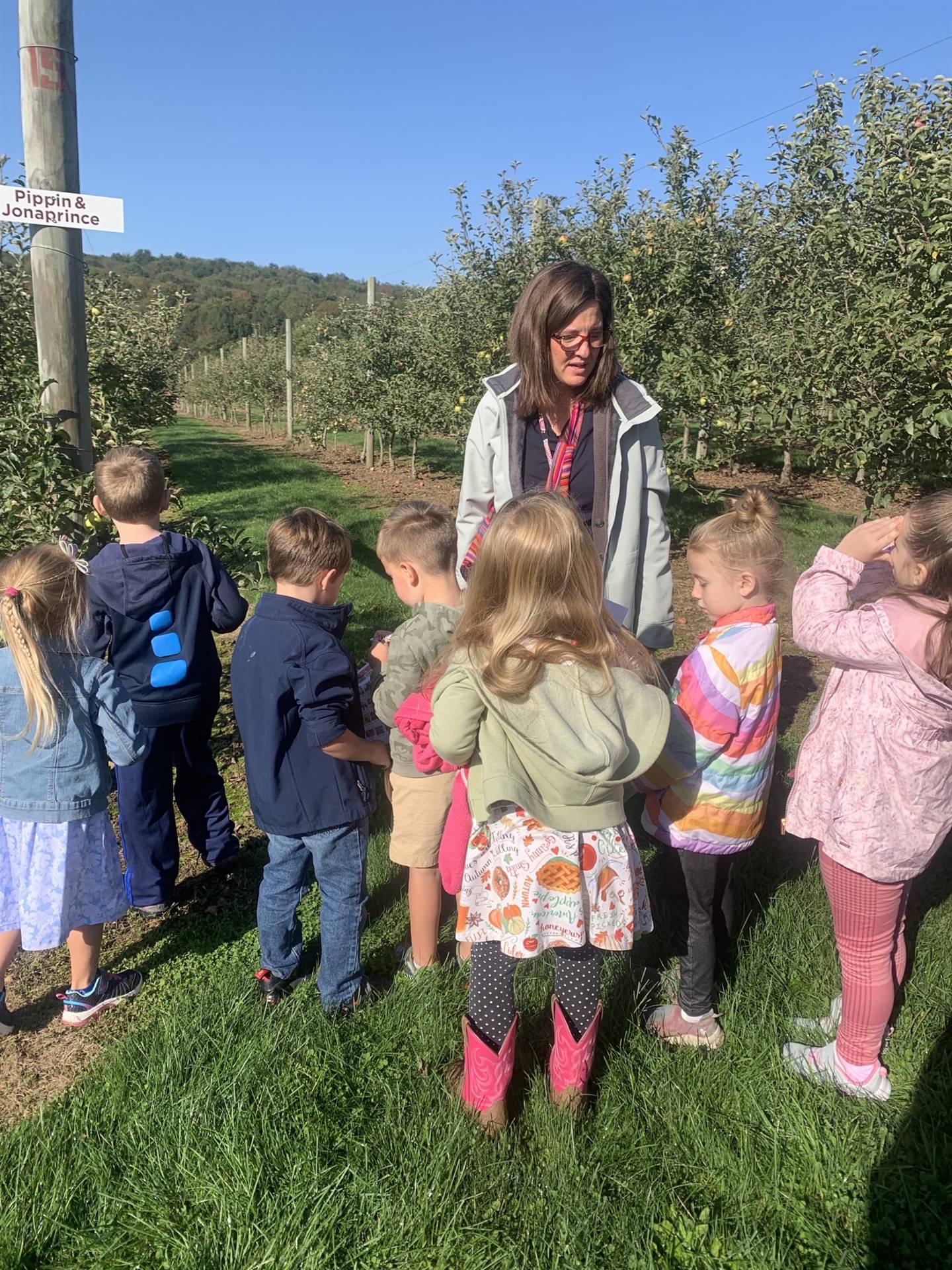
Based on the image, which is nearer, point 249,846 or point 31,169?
point 31,169

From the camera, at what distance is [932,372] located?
384cm

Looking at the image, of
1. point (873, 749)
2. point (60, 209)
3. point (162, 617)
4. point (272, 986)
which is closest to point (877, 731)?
point (873, 749)

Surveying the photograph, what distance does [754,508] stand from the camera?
220 centimetres

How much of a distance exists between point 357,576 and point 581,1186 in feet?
20.0

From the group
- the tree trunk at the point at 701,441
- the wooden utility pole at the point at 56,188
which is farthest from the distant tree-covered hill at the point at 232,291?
the wooden utility pole at the point at 56,188

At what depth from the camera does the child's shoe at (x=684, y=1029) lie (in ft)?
7.55

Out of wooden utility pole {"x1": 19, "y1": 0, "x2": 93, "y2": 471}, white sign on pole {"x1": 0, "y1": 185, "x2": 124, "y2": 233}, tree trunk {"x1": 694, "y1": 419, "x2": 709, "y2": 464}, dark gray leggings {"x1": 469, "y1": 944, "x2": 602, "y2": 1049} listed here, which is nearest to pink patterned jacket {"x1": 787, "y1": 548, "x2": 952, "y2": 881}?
dark gray leggings {"x1": 469, "y1": 944, "x2": 602, "y2": 1049}

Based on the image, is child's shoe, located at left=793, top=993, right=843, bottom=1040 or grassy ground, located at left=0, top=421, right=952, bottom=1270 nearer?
grassy ground, located at left=0, top=421, right=952, bottom=1270

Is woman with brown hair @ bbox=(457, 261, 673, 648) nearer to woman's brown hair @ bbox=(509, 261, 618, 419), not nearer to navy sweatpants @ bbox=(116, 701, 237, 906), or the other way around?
woman's brown hair @ bbox=(509, 261, 618, 419)

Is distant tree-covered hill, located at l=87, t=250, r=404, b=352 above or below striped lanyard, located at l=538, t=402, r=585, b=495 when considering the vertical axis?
above

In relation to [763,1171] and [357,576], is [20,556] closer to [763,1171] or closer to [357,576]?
[763,1171]

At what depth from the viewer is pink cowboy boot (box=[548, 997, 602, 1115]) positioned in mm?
1995

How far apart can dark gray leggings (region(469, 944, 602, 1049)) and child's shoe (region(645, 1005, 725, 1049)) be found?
1.51ft

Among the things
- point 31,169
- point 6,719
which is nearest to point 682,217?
point 31,169
